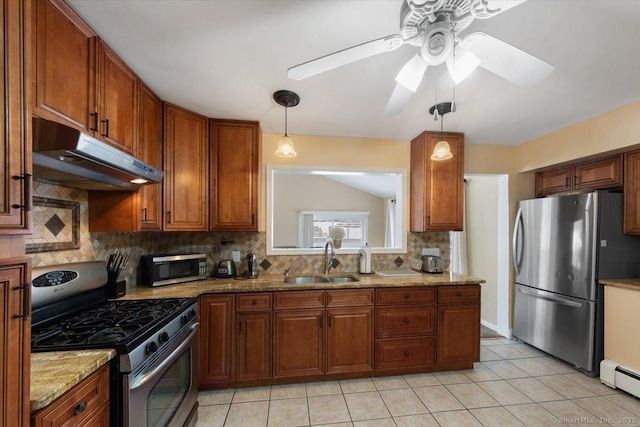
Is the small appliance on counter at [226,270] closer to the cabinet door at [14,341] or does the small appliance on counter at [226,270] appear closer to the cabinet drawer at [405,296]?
the cabinet drawer at [405,296]

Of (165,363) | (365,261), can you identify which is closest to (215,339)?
(165,363)

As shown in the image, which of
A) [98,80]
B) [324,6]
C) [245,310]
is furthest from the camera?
[245,310]

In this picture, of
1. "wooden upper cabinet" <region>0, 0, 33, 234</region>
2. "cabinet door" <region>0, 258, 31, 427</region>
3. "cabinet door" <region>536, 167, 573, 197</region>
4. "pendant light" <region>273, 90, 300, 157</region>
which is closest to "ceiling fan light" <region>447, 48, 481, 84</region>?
"pendant light" <region>273, 90, 300, 157</region>

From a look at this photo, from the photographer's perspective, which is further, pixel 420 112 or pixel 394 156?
pixel 394 156

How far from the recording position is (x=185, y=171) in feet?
7.88

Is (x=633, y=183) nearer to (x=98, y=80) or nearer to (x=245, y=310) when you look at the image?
(x=245, y=310)

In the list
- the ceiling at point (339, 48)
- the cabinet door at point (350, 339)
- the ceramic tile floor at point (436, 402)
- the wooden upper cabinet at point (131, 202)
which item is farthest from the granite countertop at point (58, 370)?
the cabinet door at point (350, 339)

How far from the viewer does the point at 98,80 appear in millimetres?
1491

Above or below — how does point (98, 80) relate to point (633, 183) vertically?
above

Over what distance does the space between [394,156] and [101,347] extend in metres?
2.92

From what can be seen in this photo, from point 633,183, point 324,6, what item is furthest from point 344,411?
point 633,183

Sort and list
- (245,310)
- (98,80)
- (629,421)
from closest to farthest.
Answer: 1. (98,80)
2. (629,421)
3. (245,310)

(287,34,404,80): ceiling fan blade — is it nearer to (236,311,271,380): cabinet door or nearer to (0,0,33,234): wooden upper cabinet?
(0,0,33,234): wooden upper cabinet

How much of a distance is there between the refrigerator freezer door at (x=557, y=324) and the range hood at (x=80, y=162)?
373 centimetres
